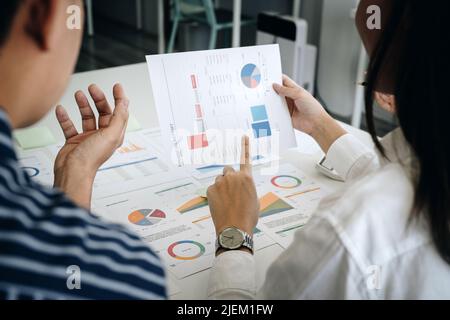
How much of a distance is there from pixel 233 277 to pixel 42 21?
18.8 inches

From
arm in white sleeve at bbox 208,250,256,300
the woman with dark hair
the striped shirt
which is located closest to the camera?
the striped shirt

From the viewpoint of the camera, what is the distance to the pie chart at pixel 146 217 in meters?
1.03

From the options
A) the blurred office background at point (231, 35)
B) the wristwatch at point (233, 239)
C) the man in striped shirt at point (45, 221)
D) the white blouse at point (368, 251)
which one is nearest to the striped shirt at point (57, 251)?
the man in striped shirt at point (45, 221)

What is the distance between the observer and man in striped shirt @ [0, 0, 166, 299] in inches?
18.4

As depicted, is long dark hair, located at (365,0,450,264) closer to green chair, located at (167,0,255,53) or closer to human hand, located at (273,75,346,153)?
human hand, located at (273,75,346,153)

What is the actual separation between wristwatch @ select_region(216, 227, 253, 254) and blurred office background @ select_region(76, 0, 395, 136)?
1.57 metres

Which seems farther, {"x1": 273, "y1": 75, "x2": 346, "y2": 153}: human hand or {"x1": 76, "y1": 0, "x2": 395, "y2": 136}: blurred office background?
{"x1": 76, "y1": 0, "x2": 395, "y2": 136}: blurred office background

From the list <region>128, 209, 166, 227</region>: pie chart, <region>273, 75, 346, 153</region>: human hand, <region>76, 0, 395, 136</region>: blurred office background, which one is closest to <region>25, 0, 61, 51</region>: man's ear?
<region>128, 209, 166, 227</region>: pie chart

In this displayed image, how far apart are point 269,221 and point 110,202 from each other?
0.34m

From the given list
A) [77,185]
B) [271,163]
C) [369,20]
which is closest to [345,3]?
[271,163]

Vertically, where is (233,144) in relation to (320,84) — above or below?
above

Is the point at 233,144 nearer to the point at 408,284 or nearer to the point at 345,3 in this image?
the point at 408,284

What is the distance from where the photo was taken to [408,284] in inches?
24.9

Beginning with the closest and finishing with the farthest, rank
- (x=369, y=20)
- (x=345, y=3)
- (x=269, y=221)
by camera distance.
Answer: (x=369, y=20)
(x=269, y=221)
(x=345, y=3)
